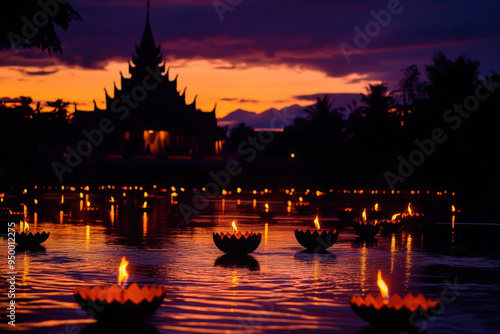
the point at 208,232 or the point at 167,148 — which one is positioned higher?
the point at 167,148

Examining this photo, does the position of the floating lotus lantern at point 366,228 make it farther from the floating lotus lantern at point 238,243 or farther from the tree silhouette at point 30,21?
the tree silhouette at point 30,21

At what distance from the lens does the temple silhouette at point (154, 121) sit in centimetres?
9319

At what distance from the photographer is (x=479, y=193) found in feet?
191

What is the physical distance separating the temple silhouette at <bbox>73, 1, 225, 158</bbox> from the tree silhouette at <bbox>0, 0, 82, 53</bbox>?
7536 cm

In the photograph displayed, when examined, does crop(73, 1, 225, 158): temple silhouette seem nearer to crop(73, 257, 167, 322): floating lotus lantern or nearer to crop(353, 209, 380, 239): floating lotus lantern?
crop(353, 209, 380, 239): floating lotus lantern

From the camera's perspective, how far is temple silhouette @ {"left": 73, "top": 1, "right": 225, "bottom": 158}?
9319cm

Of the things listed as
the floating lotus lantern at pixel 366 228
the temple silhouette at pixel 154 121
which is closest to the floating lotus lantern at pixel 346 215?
the floating lotus lantern at pixel 366 228

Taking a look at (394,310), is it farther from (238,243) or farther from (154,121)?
(154,121)

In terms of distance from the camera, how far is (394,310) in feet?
33.4

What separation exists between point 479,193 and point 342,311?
48.4 metres

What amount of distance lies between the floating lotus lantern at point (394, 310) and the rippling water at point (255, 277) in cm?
32

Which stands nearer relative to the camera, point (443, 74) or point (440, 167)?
point (440, 167)

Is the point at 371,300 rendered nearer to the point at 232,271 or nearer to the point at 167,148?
the point at 232,271

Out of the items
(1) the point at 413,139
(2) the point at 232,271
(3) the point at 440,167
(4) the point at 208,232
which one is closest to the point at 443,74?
(1) the point at 413,139
